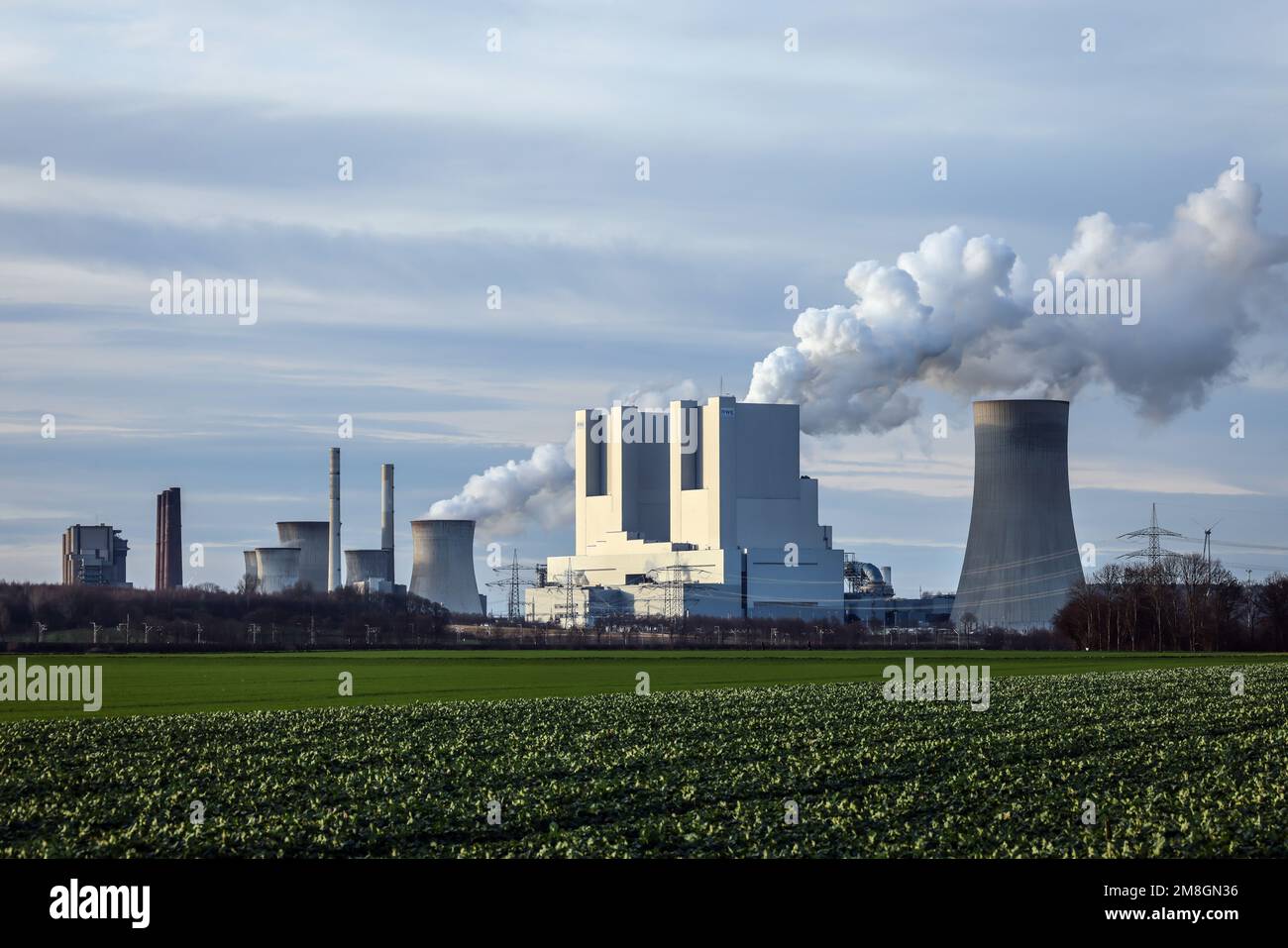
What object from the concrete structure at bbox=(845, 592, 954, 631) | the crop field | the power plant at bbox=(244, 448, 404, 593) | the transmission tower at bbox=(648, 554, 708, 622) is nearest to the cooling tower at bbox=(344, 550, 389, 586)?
the power plant at bbox=(244, 448, 404, 593)

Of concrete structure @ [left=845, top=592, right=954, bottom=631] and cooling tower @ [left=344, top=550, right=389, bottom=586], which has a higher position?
cooling tower @ [left=344, top=550, right=389, bottom=586]

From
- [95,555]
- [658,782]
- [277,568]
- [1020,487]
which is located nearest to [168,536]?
[95,555]

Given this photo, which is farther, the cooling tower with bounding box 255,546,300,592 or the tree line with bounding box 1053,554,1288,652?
the cooling tower with bounding box 255,546,300,592

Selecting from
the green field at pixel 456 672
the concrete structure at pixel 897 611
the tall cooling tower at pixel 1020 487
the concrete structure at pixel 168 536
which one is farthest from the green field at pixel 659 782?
the concrete structure at pixel 168 536

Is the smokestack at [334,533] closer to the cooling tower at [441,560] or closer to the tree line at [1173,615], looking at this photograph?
the cooling tower at [441,560]

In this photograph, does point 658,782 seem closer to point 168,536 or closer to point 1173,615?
point 1173,615

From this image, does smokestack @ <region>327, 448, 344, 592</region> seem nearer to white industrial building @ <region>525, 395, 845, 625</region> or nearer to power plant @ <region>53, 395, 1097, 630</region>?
power plant @ <region>53, 395, 1097, 630</region>

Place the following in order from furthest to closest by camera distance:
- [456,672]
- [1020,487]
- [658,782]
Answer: [1020,487], [456,672], [658,782]
